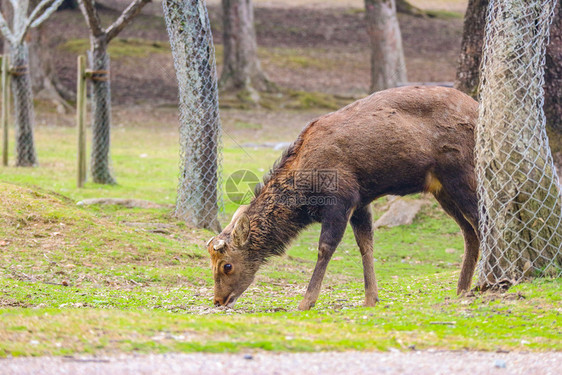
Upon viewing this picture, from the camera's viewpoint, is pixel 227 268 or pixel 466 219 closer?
pixel 227 268

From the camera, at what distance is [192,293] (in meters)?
8.43

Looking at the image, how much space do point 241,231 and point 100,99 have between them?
26.7 ft

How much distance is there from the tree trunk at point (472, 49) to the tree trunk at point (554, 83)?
1.31 meters

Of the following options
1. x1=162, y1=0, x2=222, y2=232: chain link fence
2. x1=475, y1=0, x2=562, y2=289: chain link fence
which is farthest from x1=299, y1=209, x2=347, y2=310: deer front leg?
x1=162, y1=0, x2=222, y2=232: chain link fence

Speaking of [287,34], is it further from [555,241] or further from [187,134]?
[555,241]

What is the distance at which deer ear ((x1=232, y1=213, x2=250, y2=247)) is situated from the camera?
7699 millimetres

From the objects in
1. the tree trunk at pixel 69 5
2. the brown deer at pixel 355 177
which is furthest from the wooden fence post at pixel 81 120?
the tree trunk at pixel 69 5

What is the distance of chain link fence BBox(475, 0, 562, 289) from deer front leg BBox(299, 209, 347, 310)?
4.51 ft

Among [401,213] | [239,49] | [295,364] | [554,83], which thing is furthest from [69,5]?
[295,364]

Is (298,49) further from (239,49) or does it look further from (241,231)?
(241,231)

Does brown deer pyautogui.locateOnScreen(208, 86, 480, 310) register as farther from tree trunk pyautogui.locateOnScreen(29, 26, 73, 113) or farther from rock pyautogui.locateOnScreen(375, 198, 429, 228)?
tree trunk pyautogui.locateOnScreen(29, 26, 73, 113)

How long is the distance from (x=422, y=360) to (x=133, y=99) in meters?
26.4

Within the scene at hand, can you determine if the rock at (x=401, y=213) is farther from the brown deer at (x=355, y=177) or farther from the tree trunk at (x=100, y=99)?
the tree trunk at (x=100, y=99)

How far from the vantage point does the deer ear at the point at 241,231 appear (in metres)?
7.70
